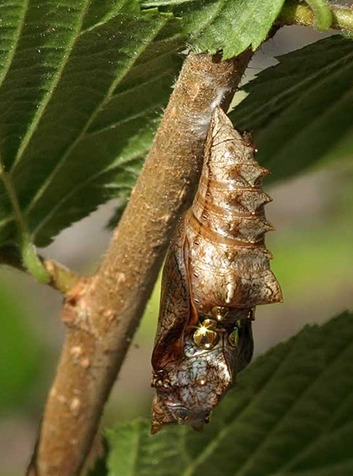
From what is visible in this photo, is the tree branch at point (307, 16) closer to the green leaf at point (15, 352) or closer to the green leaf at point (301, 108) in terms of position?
the green leaf at point (301, 108)

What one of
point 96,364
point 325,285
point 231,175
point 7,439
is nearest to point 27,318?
point 7,439

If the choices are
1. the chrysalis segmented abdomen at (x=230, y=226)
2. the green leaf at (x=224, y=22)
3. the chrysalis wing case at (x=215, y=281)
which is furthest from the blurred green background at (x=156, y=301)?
the green leaf at (x=224, y=22)

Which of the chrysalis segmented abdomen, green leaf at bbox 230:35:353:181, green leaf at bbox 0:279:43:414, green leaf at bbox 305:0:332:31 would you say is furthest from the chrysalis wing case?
green leaf at bbox 0:279:43:414

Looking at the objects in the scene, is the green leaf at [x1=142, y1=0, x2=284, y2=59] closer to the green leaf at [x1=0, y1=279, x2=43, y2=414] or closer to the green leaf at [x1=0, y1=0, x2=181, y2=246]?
the green leaf at [x1=0, y1=0, x2=181, y2=246]

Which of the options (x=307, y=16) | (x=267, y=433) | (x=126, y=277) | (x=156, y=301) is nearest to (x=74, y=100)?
(x=126, y=277)

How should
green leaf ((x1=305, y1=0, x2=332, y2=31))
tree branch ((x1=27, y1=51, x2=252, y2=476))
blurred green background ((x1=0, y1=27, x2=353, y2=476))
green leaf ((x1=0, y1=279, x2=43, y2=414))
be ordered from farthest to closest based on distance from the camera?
blurred green background ((x1=0, y1=27, x2=353, y2=476)) → green leaf ((x1=0, y1=279, x2=43, y2=414)) → tree branch ((x1=27, y1=51, x2=252, y2=476)) → green leaf ((x1=305, y1=0, x2=332, y2=31))

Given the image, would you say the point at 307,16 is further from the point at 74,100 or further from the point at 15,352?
the point at 15,352

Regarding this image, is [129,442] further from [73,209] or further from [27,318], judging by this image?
[27,318]
